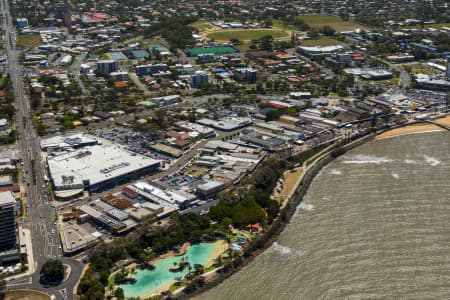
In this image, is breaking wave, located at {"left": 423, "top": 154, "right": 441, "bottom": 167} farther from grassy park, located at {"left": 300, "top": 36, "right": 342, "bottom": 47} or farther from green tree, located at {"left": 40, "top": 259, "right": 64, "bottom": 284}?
grassy park, located at {"left": 300, "top": 36, "right": 342, "bottom": 47}

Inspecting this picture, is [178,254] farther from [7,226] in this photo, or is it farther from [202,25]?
[202,25]

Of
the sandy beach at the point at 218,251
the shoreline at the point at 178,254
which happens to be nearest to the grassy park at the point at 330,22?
the sandy beach at the point at 218,251

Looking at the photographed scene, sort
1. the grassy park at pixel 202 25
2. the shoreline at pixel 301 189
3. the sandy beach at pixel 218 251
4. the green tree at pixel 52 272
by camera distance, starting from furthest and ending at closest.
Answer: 1. the grassy park at pixel 202 25
2. the sandy beach at pixel 218 251
3. the shoreline at pixel 301 189
4. the green tree at pixel 52 272

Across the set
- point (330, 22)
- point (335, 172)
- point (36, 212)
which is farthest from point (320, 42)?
point (36, 212)

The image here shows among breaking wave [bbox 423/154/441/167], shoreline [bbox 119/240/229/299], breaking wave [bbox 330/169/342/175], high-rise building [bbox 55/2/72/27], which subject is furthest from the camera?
high-rise building [bbox 55/2/72/27]

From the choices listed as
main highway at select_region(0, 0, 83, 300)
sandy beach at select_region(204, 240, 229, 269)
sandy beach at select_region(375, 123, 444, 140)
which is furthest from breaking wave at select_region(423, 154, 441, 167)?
main highway at select_region(0, 0, 83, 300)

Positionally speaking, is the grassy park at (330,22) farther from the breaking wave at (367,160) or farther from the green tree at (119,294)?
the green tree at (119,294)
